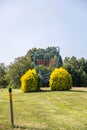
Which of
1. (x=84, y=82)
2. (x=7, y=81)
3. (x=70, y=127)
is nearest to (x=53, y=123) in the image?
(x=70, y=127)

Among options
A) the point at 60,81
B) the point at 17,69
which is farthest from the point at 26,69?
the point at 60,81

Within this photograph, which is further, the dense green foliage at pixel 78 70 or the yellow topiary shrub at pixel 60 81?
the dense green foliage at pixel 78 70

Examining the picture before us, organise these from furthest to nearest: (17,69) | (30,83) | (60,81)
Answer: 1. (17,69)
2. (30,83)
3. (60,81)

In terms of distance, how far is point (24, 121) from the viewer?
9.14 m

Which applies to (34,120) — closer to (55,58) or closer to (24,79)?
(24,79)

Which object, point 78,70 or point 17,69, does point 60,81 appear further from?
point 78,70

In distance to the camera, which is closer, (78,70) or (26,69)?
(78,70)

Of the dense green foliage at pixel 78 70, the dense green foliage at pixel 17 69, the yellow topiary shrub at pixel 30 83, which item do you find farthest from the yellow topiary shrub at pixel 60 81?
the dense green foliage at pixel 17 69

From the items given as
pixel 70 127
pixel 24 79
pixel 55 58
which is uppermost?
pixel 55 58

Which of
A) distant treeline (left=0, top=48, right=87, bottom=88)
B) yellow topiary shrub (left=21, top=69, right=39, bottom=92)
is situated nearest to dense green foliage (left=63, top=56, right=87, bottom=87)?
distant treeline (left=0, top=48, right=87, bottom=88)

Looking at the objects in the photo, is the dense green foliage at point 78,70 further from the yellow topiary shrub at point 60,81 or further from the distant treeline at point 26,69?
the yellow topiary shrub at point 60,81

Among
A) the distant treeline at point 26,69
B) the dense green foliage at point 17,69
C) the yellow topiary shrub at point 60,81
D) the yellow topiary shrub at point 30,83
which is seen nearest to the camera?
the yellow topiary shrub at point 60,81

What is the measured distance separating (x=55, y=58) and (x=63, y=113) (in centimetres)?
1729

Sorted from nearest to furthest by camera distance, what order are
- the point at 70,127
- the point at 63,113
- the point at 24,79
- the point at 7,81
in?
the point at 70,127
the point at 63,113
the point at 24,79
the point at 7,81
